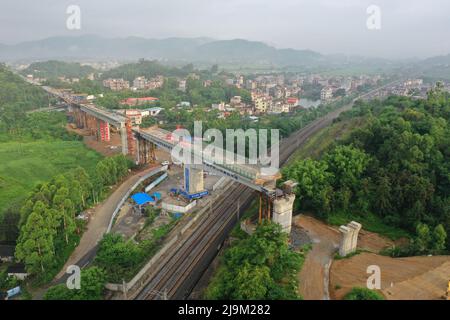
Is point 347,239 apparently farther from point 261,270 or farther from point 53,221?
point 53,221

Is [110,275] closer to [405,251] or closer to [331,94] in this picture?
[405,251]

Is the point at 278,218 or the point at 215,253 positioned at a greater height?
the point at 278,218

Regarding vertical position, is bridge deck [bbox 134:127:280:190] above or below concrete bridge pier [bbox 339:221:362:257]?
above

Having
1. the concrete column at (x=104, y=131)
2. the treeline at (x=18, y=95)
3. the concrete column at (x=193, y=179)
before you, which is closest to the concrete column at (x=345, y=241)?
the concrete column at (x=193, y=179)

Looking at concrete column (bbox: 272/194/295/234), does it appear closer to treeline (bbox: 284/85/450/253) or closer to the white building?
treeline (bbox: 284/85/450/253)

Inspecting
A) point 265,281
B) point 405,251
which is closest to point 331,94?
point 405,251

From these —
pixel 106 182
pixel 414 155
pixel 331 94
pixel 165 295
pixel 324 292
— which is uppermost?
pixel 331 94

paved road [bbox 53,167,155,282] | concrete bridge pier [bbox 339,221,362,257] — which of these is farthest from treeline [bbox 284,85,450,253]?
paved road [bbox 53,167,155,282]

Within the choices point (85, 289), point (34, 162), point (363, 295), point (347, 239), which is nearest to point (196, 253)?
point (85, 289)
